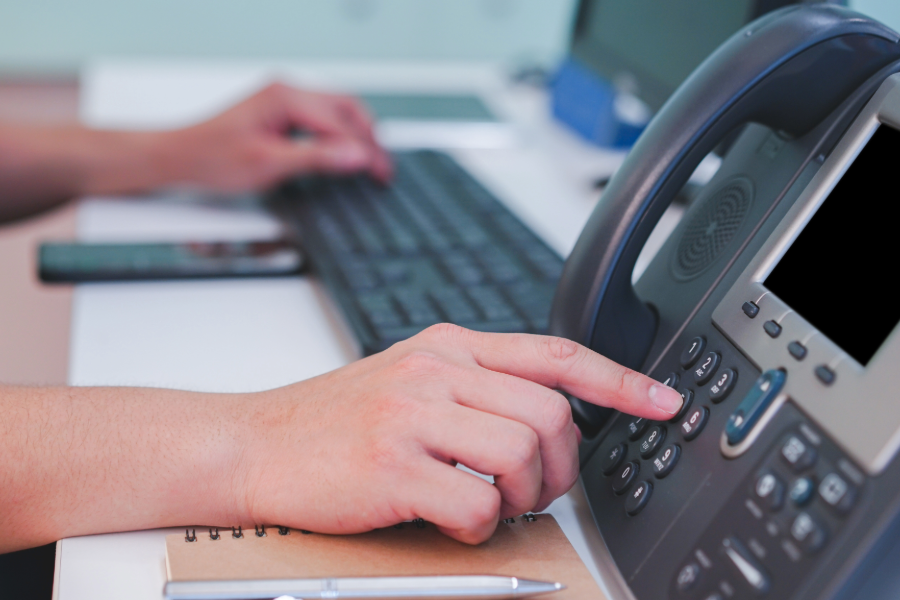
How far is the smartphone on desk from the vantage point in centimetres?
65

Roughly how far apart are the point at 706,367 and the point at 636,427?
0.15 feet

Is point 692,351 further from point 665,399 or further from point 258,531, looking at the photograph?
point 258,531

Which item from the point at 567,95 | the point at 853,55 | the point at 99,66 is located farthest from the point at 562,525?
the point at 99,66

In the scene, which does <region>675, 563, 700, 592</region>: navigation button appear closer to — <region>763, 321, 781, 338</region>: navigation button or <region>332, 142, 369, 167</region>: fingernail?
<region>763, 321, 781, 338</region>: navigation button

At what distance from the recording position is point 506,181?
91cm

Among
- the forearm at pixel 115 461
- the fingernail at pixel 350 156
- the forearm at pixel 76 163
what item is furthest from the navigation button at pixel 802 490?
the forearm at pixel 76 163

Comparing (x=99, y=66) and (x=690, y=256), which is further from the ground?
(x=690, y=256)

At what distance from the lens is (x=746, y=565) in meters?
0.31

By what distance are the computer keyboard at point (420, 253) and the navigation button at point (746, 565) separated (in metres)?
0.24

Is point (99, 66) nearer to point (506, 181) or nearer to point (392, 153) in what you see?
point (392, 153)

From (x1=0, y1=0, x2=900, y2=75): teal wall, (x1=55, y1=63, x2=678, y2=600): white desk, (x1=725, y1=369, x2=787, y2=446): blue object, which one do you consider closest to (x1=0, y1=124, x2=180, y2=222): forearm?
(x1=55, y1=63, x2=678, y2=600): white desk

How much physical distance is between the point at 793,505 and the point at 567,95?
865mm

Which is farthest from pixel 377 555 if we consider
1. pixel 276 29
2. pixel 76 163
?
pixel 276 29

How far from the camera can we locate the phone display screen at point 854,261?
1.10ft
